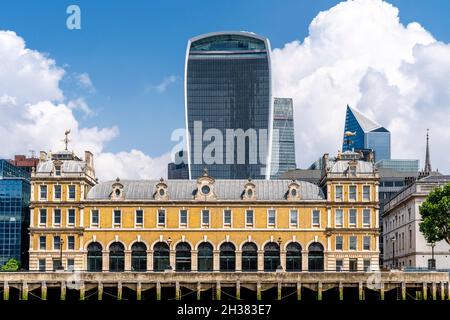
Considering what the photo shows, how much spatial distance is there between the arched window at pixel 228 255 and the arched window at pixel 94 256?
654 inches

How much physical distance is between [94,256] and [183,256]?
12.1 m

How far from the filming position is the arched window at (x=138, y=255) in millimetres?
126000

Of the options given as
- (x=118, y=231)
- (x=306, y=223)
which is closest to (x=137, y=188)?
(x=118, y=231)

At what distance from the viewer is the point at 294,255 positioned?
12644 centimetres

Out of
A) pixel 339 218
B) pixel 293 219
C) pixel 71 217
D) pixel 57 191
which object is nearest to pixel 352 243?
pixel 339 218

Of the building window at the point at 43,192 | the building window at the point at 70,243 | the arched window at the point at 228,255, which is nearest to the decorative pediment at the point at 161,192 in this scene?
the arched window at the point at 228,255

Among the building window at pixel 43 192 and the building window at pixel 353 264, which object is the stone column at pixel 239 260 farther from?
the building window at pixel 43 192

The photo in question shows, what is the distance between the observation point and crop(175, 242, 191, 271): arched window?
126 m

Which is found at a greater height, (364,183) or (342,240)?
(364,183)

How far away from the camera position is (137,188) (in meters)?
130

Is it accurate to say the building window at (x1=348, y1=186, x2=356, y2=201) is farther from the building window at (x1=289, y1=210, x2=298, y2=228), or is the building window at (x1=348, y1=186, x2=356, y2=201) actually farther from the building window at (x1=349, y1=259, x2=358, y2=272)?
the building window at (x1=349, y1=259, x2=358, y2=272)
